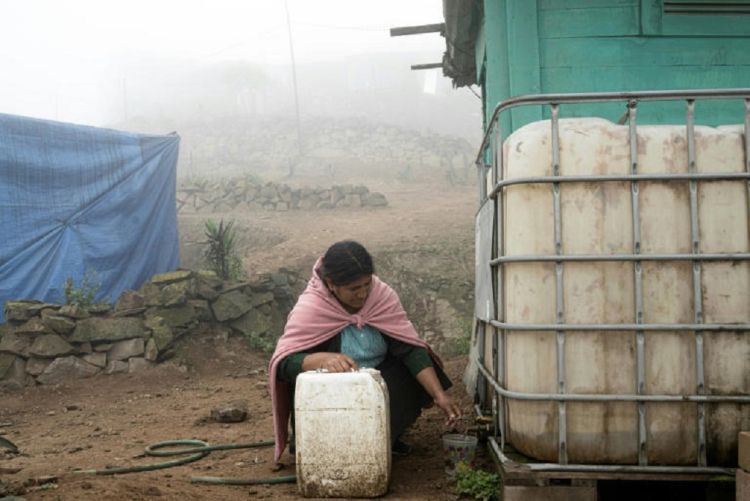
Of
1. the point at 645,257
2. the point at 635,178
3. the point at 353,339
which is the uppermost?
the point at 635,178

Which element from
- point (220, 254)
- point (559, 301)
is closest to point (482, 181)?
point (559, 301)

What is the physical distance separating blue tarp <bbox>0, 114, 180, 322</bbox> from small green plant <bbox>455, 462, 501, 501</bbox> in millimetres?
6298

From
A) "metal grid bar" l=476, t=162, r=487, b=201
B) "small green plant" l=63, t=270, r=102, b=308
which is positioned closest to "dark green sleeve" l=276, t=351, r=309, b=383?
"metal grid bar" l=476, t=162, r=487, b=201

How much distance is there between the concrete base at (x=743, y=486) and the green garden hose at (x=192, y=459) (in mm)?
2046

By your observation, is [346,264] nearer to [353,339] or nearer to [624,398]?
[353,339]

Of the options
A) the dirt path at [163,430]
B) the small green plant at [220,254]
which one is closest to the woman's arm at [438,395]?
the dirt path at [163,430]

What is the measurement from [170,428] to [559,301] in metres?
3.92

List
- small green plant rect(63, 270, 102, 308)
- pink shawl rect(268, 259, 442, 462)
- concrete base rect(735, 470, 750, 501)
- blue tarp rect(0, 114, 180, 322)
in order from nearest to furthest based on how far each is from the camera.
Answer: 1. concrete base rect(735, 470, 750, 501)
2. pink shawl rect(268, 259, 442, 462)
3. blue tarp rect(0, 114, 180, 322)
4. small green plant rect(63, 270, 102, 308)

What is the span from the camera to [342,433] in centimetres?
306

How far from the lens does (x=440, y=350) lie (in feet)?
28.8

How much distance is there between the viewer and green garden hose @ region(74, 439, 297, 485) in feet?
11.6

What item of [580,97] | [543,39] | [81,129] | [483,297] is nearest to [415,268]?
[81,129]

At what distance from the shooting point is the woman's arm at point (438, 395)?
11.2 feet

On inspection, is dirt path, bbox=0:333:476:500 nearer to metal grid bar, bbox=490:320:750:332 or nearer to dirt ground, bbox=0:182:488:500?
dirt ground, bbox=0:182:488:500
